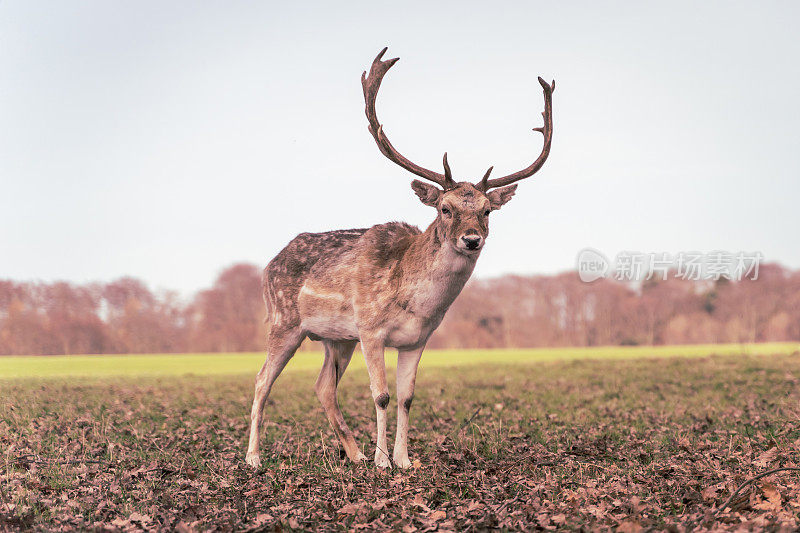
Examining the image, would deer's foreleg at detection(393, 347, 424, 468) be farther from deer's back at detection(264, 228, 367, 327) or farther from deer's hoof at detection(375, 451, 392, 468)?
deer's back at detection(264, 228, 367, 327)

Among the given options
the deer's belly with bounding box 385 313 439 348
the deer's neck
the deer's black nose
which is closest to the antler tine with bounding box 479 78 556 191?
the deer's neck

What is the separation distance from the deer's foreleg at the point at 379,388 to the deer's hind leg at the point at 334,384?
0.77 m

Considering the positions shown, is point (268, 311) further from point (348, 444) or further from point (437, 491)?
point (437, 491)

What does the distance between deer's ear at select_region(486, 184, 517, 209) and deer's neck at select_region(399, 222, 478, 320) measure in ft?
2.41

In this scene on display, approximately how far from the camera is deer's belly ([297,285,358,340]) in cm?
851

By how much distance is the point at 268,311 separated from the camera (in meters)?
9.84

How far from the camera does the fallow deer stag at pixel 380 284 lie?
306 inches

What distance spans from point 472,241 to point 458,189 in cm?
90

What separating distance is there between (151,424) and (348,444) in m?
4.80

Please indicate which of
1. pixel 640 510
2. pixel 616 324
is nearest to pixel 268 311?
pixel 640 510

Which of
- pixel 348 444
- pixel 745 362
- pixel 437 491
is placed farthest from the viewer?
pixel 745 362

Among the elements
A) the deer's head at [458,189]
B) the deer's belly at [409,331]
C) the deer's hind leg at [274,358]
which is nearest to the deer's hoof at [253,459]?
the deer's hind leg at [274,358]

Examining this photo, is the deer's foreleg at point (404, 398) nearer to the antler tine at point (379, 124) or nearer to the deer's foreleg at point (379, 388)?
the deer's foreleg at point (379, 388)

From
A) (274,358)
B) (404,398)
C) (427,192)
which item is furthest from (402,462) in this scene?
(427,192)
